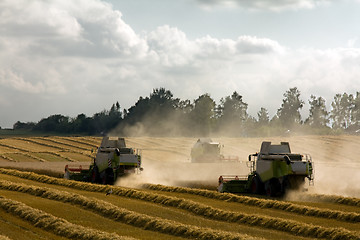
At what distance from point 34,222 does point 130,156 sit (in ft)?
59.9

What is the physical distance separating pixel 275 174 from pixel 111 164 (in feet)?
42.1

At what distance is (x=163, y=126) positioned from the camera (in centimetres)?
14050

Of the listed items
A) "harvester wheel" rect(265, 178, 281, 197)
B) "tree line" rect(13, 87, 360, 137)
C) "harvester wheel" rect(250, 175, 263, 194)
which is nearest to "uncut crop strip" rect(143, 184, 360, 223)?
"harvester wheel" rect(265, 178, 281, 197)

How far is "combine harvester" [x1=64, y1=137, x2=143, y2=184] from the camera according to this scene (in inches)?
1588

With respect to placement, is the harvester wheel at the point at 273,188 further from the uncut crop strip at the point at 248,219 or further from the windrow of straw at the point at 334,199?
the uncut crop strip at the point at 248,219

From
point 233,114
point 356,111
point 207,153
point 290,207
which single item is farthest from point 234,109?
point 290,207

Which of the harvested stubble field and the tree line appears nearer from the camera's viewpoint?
the harvested stubble field

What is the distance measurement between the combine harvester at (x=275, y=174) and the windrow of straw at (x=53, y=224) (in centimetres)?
1389

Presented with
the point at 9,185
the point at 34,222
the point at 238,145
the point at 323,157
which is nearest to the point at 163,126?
the point at 238,145

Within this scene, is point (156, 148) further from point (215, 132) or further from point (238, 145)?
point (215, 132)

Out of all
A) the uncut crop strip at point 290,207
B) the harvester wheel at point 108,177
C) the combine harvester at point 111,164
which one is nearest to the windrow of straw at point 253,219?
the uncut crop strip at point 290,207

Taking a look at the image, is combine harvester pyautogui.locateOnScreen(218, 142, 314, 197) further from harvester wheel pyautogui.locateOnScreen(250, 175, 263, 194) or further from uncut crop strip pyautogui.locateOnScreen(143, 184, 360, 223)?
uncut crop strip pyautogui.locateOnScreen(143, 184, 360, 223)

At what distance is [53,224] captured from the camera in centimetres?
2134

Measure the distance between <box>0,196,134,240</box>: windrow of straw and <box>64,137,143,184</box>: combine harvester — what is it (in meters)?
14.2
